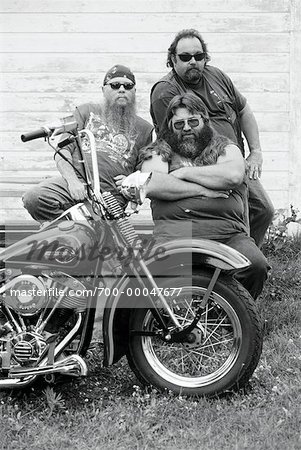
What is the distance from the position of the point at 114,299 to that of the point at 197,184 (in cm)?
78

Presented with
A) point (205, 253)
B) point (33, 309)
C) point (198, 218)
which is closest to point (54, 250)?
point (33, 309)

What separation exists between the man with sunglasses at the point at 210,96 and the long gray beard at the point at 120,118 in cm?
13

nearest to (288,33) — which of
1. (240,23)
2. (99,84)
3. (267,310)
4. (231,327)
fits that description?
(240,23)

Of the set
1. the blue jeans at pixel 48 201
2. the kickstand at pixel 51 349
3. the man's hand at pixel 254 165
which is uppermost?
the man's hand at pixel 254 165

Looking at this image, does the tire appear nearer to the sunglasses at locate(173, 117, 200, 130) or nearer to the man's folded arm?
the man's folded arm

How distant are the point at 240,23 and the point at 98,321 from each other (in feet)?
12.1

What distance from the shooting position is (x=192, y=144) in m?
4.70

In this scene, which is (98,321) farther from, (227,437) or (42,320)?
(227,437)

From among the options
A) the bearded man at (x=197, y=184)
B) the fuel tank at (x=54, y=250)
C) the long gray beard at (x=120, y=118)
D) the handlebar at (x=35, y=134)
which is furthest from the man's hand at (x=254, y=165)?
the handlebar at (x=35, y=134)

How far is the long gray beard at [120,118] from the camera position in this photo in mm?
5266

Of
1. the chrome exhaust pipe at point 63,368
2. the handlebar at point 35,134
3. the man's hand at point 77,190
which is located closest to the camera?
the handlebar at point 35,134

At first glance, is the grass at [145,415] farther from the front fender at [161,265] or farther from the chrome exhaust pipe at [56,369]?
the front fender at [161,265]

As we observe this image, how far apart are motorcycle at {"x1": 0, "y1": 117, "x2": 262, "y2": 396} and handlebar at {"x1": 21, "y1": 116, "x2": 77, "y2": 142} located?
0.02 m

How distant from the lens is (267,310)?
570 centimetres
